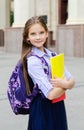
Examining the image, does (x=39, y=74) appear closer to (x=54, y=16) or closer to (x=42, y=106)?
(x=42, y=106)

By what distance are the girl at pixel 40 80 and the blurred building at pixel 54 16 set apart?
16756 millimetres

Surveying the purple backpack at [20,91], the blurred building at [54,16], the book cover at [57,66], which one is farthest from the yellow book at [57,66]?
the blurred building at [54,16]

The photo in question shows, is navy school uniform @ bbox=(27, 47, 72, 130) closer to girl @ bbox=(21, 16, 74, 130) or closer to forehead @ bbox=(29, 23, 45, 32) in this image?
girl @ bbox=(21, 16, 74, 130)

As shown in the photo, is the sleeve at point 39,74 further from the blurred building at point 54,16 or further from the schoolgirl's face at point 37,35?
the blurred building at point 54,16

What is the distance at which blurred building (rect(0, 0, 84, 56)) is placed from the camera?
69.6ft

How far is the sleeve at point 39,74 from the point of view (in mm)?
3489

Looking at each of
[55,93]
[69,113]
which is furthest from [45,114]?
[69,113]

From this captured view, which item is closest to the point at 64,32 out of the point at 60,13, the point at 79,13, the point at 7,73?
the point at 79,13

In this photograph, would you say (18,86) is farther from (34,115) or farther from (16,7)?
(16,7)

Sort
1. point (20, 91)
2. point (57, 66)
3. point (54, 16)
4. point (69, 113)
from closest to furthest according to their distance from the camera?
point (57, 66), point (20, 91), point (69, 113), point (54, 16)

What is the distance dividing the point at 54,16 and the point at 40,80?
23769 mm

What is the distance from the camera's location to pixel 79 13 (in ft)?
70.2

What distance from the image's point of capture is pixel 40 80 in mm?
3506

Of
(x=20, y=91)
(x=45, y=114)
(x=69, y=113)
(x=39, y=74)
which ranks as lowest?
(x=69, y=113)
